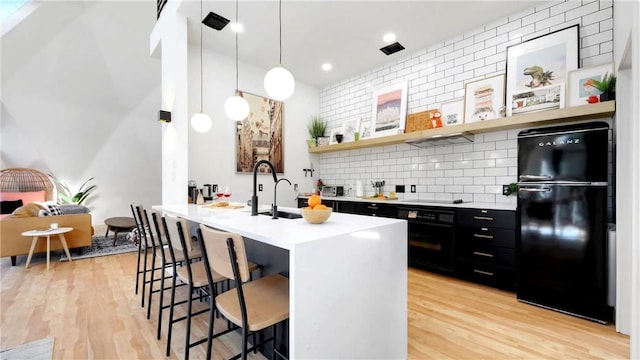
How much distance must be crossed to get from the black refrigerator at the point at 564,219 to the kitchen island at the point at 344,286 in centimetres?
164

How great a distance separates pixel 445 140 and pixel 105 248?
5592mm

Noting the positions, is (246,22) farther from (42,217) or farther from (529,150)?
(42,217)

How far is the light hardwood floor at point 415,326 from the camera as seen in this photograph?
1.86m

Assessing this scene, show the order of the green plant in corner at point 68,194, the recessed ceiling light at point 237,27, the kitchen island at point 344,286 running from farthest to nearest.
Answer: the green plant in corner at point 68,194 → the recessed ceiling light at point 237,27 → the kitchen island at point 344,286

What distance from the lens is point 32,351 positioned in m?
1.86

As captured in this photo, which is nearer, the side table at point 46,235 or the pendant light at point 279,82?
the pendant light at point 279,82

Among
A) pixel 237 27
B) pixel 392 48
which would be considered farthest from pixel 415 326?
pixel 237 27

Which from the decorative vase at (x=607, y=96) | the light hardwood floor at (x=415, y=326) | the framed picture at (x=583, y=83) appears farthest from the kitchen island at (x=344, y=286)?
the framed picture at (x=583, y=83)

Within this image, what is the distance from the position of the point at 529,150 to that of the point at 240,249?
8.89 ft

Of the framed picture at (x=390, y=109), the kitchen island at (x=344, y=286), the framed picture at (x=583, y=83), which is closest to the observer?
the kitchen island at (x=344, y=286)

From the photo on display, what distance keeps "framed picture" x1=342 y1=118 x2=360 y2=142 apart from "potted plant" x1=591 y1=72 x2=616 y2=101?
292 centimetres

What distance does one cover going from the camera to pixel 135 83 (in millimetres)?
6348

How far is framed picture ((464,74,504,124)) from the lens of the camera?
3.22 metres

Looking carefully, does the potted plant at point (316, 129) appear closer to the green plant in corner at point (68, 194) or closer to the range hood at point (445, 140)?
the range hood at point (445, 140)
